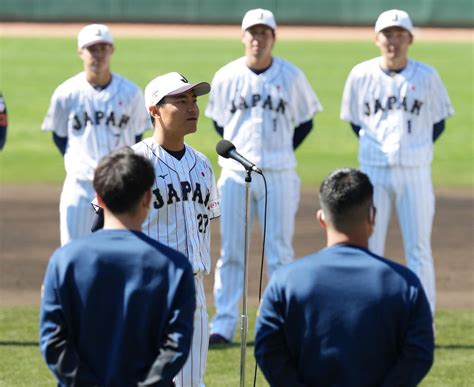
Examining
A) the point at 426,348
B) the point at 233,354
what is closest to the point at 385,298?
the point at 426,348

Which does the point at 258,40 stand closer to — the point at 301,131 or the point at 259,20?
the point at 259,20

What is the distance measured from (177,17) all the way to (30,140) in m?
19.2

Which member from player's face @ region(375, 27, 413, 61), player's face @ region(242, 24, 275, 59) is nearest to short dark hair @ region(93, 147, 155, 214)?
player's face @ region(242, 24, 275, 59)

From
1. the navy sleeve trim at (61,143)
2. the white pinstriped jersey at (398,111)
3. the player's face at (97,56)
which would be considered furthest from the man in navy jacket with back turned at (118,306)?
the navy sleeve trim at (61,143)

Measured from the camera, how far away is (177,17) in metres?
37.4

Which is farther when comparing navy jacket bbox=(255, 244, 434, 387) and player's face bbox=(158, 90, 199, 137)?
player's face bbox=(158, 90, 199, 137)

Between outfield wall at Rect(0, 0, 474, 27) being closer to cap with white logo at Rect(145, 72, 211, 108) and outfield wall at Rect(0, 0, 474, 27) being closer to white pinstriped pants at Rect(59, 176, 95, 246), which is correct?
white pinstriped pants at Rect(59, 176, 95, 246)

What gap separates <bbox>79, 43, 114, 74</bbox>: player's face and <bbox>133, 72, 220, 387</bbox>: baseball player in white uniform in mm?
3177

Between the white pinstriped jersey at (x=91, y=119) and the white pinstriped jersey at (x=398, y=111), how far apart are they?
184 centimetres

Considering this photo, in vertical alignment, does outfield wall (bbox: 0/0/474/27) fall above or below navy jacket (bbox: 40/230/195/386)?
above

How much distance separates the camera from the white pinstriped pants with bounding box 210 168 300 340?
28.3ft

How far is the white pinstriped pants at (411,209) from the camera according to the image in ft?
28.3

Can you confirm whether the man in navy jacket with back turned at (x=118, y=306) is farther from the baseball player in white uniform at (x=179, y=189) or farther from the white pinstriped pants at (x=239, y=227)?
the white pinstriped pants at (x=239, y=227)

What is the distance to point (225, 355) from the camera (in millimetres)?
8109
